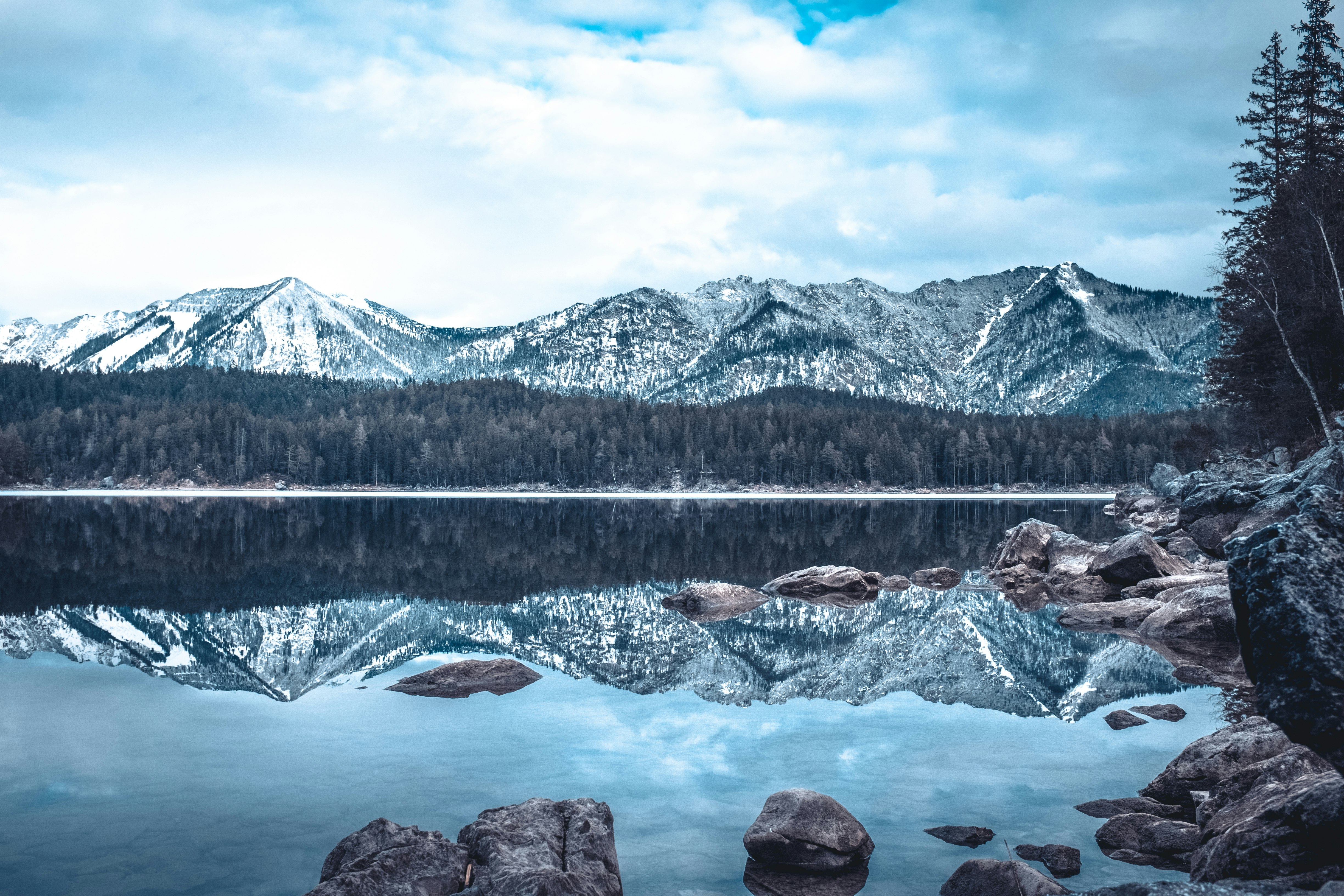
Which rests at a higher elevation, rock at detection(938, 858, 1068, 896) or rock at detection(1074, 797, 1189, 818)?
rock at detection(938, 858, 1068, 896)

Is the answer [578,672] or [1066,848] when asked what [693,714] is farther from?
[1066,848]

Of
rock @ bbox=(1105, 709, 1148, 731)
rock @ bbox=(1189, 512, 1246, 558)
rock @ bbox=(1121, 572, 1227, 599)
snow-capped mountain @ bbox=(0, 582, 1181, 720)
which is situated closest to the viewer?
rock @ bbox=(1105, 709, 1148, 731)

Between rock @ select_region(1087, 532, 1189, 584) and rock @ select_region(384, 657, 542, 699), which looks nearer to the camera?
rock @ select_region(384, 657, 542, 699)

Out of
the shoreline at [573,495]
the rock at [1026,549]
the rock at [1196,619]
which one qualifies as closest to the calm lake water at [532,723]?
the rock at [1196,619]

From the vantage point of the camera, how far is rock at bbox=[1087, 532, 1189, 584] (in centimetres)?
3056

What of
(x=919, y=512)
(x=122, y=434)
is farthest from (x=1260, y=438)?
(x=122, y=434)

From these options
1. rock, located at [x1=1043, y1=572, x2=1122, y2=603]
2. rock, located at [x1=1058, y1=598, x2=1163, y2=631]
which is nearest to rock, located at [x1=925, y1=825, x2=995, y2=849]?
rock, located at [x1=1058, y1=598, x2=1163, y2=631]

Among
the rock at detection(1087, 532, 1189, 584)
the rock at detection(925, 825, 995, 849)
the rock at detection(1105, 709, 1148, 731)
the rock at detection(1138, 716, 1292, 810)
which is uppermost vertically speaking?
the rock at detection(1087, 532, 1189, 584)

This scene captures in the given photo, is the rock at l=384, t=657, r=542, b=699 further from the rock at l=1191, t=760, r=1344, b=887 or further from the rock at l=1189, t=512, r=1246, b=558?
the rock at l=1189, t=512, r=1246, b=558

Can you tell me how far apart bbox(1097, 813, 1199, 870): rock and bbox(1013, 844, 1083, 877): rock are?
0.50m

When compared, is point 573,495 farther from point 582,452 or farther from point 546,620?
point 546,620

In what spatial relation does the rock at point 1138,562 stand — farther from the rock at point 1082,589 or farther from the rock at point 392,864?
the rock at point 392,864

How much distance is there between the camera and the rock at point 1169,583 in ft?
84.4

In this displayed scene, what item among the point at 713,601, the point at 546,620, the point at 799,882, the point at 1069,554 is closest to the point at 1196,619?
the point at 713,601
